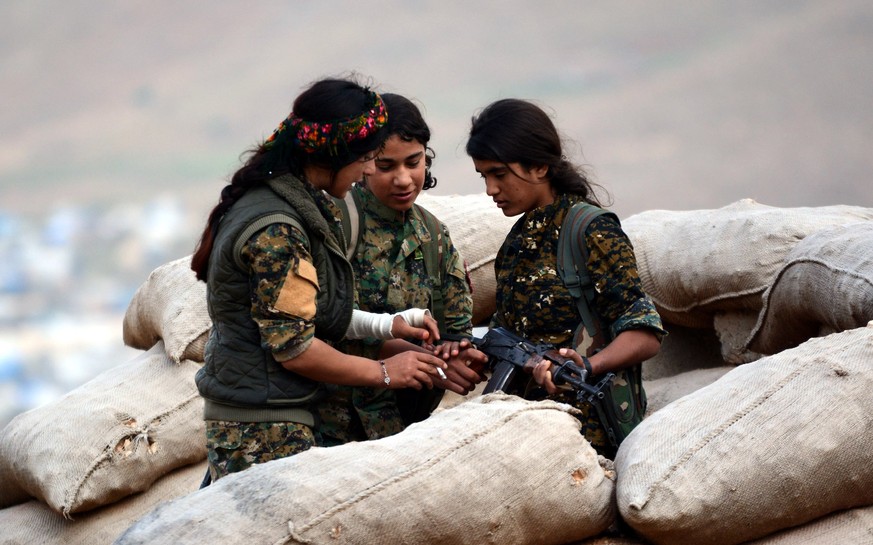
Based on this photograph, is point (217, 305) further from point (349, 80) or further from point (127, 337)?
point (127, 337)

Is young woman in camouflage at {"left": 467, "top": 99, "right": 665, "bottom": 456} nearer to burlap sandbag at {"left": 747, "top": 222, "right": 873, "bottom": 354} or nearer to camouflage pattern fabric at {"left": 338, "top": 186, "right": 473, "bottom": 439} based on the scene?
camouflage pattern fabric at {"left": 338, "top": 186, "right": 473, "bottom": 439}

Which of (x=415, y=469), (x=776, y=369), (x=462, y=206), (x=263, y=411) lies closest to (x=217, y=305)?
(x=263, y=411)

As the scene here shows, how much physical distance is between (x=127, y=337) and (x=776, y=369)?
291 cm

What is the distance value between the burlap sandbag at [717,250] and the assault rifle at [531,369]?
1.09 meters

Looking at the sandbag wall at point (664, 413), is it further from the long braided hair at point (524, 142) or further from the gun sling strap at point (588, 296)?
the long braided hair at point (524, 142)

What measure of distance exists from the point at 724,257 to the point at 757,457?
1501mm

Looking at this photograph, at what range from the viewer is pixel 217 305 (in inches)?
95.3

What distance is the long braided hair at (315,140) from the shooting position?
2.44 m

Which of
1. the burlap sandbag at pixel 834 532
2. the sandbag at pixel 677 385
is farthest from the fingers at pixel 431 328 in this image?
the sandbag at pixel 677 385

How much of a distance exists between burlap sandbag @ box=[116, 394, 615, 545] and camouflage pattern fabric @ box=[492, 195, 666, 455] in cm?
30

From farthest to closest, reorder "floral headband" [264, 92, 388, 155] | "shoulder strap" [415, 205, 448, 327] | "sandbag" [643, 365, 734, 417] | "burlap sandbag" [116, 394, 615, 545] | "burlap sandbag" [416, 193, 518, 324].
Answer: "burlap sandbag" [416, 193, 518, 324], "sandbag" [643, 365, 734, 417], "shoulder strap" [415, 205, 448, 327], "floral headband" [264, 92, 388, 155], "burlap sandbag" [116, 394, 615, 545]

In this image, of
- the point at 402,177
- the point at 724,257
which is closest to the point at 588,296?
the point at 402,177

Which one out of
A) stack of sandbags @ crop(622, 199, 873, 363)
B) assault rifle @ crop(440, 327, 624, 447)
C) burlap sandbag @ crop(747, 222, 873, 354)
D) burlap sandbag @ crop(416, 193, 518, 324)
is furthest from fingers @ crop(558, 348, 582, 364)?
burlap sandbag @ crop(416, 193, 518, 324)

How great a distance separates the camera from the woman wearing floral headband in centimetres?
234
